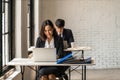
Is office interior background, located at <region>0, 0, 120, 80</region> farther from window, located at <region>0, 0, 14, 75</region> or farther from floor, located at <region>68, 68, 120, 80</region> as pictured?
window, located at <region>0, 0, 14, 75</region>

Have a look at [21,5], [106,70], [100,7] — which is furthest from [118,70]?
[21,5]

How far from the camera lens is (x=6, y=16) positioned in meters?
5.13

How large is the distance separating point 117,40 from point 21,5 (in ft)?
14.5

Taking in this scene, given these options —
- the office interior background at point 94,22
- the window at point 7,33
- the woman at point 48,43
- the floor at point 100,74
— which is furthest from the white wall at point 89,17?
the woman at point 48,43

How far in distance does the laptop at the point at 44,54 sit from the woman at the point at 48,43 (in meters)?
0.34

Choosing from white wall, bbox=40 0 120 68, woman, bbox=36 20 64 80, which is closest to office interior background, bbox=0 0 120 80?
white wall, bbox=40 0 120 68

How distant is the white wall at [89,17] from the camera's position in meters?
8.86

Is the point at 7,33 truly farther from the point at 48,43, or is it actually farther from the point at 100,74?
the point at 100,74

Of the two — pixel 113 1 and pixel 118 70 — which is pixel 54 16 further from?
pixel 118 70

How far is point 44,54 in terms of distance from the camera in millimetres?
4254

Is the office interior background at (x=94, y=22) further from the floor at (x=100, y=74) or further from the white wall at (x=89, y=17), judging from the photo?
the floor at (x=100, y=74)

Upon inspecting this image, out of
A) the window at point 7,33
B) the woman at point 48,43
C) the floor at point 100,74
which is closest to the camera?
the woman at point 48,43

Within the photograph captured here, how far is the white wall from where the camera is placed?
29.1 feet

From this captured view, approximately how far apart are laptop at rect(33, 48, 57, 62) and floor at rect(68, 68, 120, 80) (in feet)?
11.0
